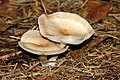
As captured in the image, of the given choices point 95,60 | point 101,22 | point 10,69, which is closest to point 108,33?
point 101,22

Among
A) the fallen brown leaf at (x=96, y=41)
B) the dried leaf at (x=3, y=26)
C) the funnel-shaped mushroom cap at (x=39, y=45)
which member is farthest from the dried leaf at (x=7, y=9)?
the fallen brown leaf at (x=96, y=41)

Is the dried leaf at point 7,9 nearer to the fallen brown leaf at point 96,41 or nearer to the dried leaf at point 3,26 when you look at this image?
the dried leaf at point 3,26

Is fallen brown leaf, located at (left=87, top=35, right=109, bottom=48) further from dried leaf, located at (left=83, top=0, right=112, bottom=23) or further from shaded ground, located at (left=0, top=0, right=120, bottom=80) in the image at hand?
dried leaf, located at (left=83, top=0, right=112, bottom=23)

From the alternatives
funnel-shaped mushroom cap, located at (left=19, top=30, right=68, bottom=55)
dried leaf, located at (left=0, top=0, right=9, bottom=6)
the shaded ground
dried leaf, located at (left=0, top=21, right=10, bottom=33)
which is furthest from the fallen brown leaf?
dried leaf, located at (left=0, top=0, right=9, bottom=6)

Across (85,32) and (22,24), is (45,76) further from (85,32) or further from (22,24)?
(22,24)

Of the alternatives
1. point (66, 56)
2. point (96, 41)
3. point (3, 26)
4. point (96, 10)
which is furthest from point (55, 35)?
point (96, 10)

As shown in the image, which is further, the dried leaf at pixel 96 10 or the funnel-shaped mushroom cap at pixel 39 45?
the dried leaf at pixel 96 10

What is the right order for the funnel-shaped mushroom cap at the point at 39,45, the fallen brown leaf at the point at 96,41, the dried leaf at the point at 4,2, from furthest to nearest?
the dried leaf at the point at 4,2
the fallen brown leaf at the point at 96,41
the funnel-shaped mushroom cap at the point at 39,45

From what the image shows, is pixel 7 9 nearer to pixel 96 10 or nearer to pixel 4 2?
pixel 4 2
